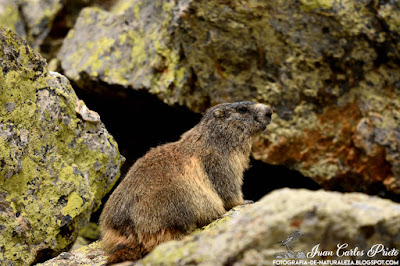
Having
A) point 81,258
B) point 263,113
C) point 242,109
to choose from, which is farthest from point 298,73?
point 81,258

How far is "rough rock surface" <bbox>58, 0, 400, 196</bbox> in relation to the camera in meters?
9.70

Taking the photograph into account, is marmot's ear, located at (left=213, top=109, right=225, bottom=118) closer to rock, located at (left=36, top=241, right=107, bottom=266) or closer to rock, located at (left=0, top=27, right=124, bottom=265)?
rock, located at (left=0, top=27, right=124, bottom=265)

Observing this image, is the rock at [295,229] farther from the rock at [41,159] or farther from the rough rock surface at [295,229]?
the rock at [41,159]

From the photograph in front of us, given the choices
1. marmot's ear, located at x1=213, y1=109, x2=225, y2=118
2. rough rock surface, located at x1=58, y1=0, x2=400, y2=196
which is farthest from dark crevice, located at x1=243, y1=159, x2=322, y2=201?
marmot's ear, located at x1=213, y1=109, x2=225, y2=118

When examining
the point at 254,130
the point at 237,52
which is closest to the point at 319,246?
the point at 254,130

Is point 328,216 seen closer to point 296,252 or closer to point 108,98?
point 296,252

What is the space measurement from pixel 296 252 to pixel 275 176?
21.7ft

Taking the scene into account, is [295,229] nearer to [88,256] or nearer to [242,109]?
[88,256]

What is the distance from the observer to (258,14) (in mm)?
9617

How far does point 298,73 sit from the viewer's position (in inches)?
394

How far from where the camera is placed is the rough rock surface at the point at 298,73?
31.8ft

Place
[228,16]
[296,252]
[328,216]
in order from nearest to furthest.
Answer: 1. [328,216]
2. [296,252]
3. [228,16]

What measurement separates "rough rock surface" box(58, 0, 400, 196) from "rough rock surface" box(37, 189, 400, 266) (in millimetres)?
5948

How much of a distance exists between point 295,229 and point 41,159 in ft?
13.5
